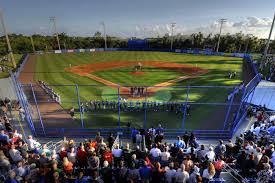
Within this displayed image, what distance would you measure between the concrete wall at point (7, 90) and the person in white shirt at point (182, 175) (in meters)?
21.7

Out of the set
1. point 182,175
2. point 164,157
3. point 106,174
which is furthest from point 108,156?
point 182,175

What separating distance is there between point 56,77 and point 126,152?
101 ft

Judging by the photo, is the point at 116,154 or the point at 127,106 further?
the point at 127,106

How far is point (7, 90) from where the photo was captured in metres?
26.9

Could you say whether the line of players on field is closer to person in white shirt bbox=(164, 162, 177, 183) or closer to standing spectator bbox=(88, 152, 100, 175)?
standing spectator bbox=(88, 152, 100, 175)

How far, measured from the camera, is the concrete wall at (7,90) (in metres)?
25.3

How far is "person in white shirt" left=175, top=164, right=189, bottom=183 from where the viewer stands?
859 centimetres

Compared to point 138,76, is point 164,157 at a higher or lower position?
higher

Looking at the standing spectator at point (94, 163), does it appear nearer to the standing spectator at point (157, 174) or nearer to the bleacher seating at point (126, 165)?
the bleacher seating at point (126, 165)

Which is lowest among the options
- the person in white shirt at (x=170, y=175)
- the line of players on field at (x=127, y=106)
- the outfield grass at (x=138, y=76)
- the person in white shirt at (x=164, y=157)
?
the outfield grass at (x=138, y=76)

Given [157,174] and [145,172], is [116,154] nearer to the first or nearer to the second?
[145,172]

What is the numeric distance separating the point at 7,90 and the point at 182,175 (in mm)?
24955

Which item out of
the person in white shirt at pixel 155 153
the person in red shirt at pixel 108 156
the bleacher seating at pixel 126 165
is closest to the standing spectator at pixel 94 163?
the bleacher seating at pixel 126 165

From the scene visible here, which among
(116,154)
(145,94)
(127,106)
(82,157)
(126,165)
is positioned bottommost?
(127,106)
